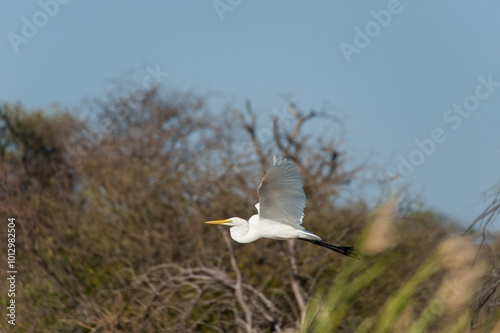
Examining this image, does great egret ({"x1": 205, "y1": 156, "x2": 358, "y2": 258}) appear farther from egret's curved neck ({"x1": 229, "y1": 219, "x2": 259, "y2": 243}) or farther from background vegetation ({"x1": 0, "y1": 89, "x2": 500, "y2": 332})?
background vegetation ({"x1": 0, "y1": 89, "x2": 500, "y2": 332})

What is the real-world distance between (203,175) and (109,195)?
135 cm

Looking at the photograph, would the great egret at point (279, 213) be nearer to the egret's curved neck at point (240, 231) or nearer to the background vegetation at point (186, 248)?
the egret's curved neck at point (240, 231)

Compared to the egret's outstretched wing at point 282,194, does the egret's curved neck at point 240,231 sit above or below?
below

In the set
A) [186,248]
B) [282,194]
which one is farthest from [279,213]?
[186,248]

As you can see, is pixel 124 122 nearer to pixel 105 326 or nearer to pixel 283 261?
pixel 283 261

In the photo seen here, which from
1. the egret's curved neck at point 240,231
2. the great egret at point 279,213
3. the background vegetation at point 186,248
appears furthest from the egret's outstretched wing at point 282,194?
the background vegetation at point 186,248

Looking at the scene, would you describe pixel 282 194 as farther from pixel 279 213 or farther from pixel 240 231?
pixel 240 231

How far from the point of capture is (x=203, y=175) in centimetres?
1216

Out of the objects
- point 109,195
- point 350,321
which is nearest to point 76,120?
point 109,195

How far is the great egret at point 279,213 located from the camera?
220 inches

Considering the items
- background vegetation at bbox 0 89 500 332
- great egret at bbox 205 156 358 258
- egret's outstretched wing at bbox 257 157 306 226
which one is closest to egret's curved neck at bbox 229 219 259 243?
great egret at bbox 205 156 358 258

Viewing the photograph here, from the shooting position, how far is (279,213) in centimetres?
586

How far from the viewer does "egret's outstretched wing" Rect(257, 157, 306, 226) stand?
5.46m

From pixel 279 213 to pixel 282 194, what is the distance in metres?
0.16
